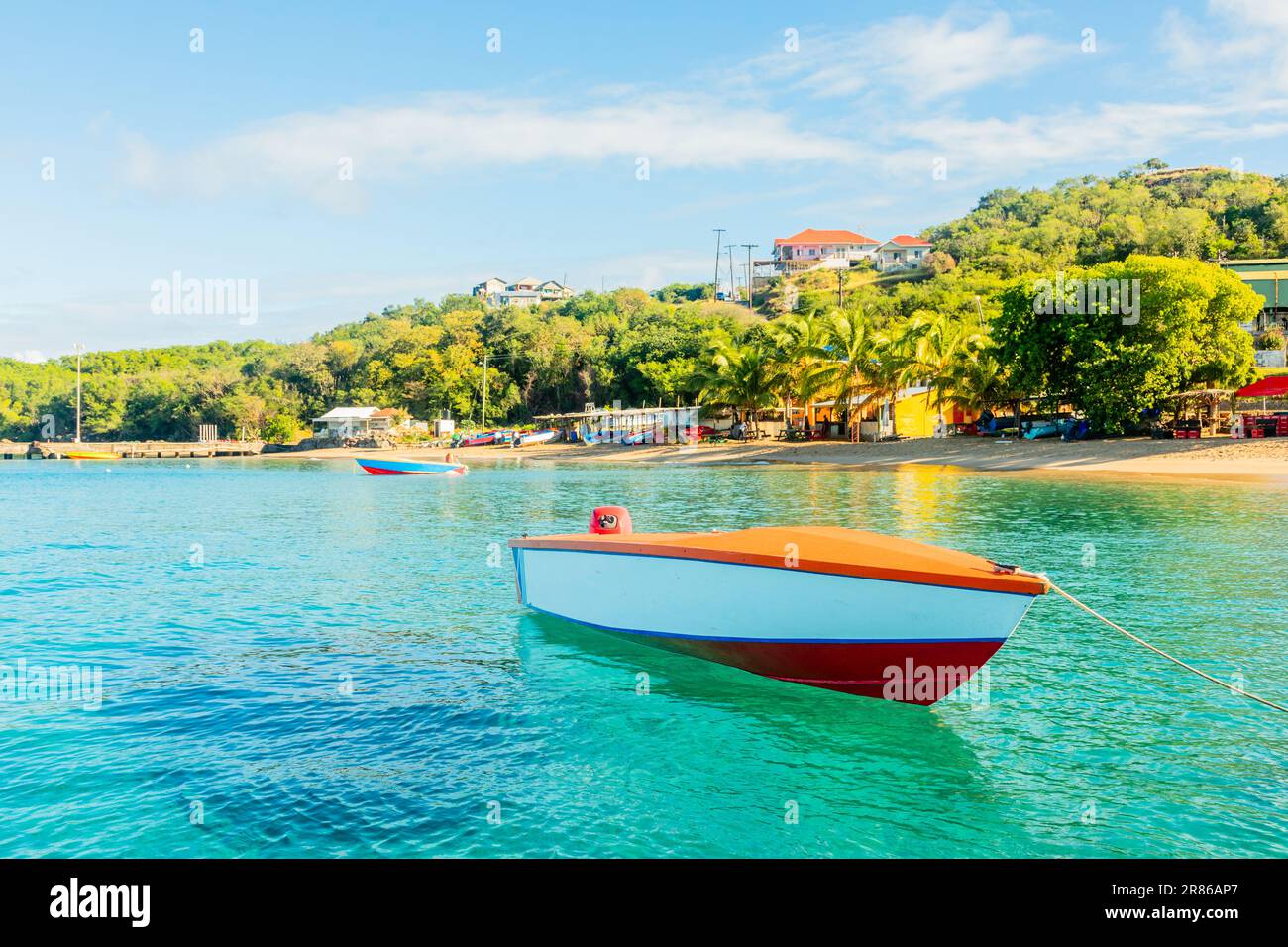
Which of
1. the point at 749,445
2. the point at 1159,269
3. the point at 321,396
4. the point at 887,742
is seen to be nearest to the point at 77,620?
the point at 887,742

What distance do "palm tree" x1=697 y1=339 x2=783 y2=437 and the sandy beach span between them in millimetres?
Answer: 3768

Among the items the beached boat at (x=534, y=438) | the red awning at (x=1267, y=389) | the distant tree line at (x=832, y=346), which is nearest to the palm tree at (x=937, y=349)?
the distant tree line at (x=832, y=346)

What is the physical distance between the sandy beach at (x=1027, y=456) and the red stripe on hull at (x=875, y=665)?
3330 cm

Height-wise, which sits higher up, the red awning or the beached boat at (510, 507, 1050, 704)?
the red awning

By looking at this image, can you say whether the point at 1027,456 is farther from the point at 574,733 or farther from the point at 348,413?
the point at 348,413

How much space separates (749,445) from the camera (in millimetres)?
63250

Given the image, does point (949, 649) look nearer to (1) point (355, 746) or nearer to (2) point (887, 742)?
(2) point (887, 742)

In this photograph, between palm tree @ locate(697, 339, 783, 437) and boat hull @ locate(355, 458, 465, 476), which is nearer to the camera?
boat hull @ locate(355, 458, 465, 476)

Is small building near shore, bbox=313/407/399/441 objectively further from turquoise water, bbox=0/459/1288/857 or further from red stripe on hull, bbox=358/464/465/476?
turquoise water, bbox=0/459/1288/857

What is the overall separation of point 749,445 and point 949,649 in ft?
180

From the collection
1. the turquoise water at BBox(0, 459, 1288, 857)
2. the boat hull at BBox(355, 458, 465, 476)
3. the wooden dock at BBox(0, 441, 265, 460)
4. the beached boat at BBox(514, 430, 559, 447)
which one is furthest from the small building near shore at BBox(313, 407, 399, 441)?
the turquoise water at BBox(0, 459, 1288, 857)

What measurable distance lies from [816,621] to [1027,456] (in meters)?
40.7

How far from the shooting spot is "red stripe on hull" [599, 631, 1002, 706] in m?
8.84

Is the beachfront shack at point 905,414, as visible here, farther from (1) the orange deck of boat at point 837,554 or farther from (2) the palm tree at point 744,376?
(1) the orange deck of boat at point 837,554
